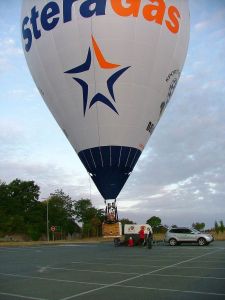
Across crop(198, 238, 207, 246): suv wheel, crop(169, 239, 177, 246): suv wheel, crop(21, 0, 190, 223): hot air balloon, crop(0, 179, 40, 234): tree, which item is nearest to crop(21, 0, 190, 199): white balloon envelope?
crop(21, 0, 190, 223): hot air balloon

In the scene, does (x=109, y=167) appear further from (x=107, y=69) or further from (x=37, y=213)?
(x=37, y=213)

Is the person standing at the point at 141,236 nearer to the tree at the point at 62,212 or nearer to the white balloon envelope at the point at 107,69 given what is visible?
the white balloon envelope at the point at 107,69

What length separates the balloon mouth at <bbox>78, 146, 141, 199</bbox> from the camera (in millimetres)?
27406

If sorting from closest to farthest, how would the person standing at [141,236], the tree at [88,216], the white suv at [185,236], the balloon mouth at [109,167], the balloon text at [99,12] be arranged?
the balloon text at [99,12]
the balloon mouth at [109,167]
the person standing at [141,236]
the white suv at [185,236]
the tree at [88,216]

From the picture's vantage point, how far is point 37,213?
96.6m

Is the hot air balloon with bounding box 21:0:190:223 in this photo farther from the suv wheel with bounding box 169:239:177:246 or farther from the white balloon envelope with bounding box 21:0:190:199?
the suv wheel with bounding box 169:239:177:246

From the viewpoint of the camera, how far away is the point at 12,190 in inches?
4003

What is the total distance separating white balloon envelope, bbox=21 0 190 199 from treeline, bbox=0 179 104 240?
5732cm

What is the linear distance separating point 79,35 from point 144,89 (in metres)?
5.24

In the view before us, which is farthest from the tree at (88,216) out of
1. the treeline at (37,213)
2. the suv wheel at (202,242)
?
the suv wheel at (202,242)

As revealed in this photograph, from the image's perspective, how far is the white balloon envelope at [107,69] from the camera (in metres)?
26.9

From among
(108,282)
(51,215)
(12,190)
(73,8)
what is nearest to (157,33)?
(73,8)

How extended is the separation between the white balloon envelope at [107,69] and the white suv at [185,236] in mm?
10166

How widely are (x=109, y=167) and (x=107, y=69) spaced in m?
6.00
